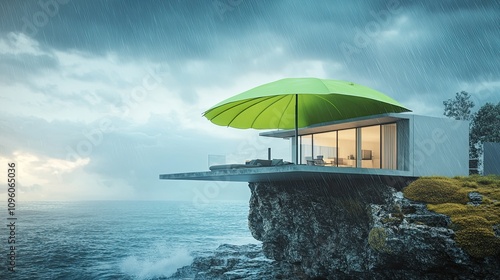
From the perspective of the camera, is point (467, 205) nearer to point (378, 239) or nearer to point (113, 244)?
point (378, 239)

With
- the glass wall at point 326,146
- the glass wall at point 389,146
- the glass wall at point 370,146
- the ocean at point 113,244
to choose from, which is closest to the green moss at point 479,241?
the glass wall at point 389,146

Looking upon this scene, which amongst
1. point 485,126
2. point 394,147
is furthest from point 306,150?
point 485,126

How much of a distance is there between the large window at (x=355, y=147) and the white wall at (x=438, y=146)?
2.80 ft

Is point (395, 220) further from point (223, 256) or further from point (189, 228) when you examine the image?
point (189, 228)

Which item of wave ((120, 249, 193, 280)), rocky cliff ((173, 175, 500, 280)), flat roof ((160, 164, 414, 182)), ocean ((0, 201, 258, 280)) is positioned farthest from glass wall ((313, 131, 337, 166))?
ocean ((0, 201, 258, 280))

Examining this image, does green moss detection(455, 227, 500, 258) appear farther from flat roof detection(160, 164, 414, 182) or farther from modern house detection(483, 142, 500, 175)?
modern house detection(483, 142, 500, 175)

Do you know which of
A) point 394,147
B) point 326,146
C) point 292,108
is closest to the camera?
point 394,147

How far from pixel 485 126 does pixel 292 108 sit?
22.2 metres

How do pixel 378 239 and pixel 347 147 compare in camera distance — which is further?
pixel 347 147

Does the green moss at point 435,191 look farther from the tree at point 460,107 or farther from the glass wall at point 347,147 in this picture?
the tree at point 460,107

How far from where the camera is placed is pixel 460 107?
39125 millimetres

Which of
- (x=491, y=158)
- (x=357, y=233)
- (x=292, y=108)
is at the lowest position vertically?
(x=357, y=233)

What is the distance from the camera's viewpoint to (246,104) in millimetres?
19156

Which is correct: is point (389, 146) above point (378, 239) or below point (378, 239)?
above
